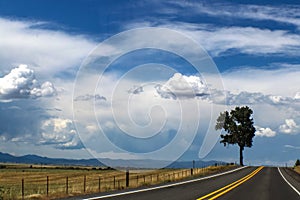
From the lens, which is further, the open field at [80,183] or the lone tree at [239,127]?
the lone tree at [239,127]

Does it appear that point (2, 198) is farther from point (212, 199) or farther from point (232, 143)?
point (232, 143)

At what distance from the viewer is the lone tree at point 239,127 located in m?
103

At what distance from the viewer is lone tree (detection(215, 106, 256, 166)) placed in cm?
10256

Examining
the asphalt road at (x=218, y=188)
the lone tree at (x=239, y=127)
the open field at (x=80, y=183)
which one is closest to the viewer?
the asphalt road at (x=218, y=188)

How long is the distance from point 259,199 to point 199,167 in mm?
50407

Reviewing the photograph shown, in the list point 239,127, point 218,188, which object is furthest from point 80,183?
point 239,127

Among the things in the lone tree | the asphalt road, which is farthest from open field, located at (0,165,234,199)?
the lone tree

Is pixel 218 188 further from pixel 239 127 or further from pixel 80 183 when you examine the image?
pixel 239 127

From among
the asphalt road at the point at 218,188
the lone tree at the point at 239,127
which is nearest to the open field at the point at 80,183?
the asphalt road at the point at 218,188

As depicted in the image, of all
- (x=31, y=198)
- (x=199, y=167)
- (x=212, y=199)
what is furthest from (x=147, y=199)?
(x=199, y=167)

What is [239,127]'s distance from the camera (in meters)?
103

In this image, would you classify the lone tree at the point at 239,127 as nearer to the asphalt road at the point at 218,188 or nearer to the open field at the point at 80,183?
the open field at the point at 80,183

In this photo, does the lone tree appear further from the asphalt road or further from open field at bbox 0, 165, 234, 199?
the asphalt road

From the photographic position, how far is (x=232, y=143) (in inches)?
4087
